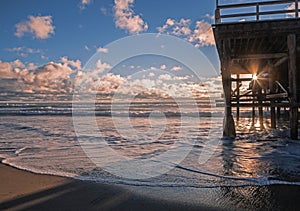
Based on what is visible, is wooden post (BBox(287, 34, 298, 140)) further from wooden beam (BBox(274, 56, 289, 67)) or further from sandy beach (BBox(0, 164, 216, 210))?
sandy beach (BBox(0, 164, 216, 210))

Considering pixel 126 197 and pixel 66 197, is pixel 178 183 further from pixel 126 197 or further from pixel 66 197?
pixel 66 197

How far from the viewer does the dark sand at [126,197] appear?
332 centimetres

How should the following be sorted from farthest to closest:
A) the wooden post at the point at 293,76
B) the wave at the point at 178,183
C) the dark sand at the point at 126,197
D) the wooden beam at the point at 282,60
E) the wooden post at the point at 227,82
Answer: the wooden beam at the point at 282,60
the wooden post at the point at 227,82
the wooden post at the point at 293,76
the wave at the point at 178,183
the dark sand at the point at 126,197

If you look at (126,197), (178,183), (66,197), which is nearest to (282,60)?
(178,183)

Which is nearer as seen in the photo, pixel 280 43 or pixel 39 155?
pixel 39 155

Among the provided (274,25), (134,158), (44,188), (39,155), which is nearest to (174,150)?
(134,158)

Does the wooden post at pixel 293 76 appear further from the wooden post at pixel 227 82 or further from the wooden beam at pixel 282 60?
the wooden post at pixel 227 82

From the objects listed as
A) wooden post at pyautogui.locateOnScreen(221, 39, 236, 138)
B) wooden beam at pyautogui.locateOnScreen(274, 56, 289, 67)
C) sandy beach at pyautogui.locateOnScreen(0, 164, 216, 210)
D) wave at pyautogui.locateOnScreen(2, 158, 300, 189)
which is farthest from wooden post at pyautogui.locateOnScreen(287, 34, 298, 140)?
sandy beach at pyautogui.locateOnScreen(0, 164, 216, 210)

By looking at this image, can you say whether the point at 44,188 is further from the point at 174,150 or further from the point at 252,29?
the point at 252,29

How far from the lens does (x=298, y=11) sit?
808cm

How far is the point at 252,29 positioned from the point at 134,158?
18.0 feet

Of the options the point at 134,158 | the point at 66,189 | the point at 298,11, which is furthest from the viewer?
the point at 298,11

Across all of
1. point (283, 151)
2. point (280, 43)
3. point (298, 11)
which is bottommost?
point (283, 151)

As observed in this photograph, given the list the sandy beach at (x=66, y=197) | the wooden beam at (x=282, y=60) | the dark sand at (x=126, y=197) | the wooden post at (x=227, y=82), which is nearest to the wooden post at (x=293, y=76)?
the wooden beam at (x=282, y=60)
